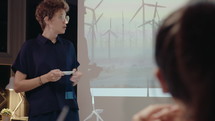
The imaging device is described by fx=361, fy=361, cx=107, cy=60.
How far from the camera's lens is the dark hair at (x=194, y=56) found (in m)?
0.47

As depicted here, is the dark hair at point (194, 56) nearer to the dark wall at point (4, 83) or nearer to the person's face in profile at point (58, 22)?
the person's face in profile at point (58, 22)

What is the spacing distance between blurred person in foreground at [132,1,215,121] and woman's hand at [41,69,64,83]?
166 cm

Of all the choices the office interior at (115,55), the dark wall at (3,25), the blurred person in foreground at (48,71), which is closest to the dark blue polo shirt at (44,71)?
the blurred person in foreground at (48,71)

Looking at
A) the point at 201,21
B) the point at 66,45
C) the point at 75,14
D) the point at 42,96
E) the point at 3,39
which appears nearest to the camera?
the point at 201,21

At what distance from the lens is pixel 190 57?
48 centimetres

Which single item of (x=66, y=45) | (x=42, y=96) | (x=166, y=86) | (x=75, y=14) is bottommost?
(x=42, y=96)

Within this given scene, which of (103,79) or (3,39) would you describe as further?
(3,39)

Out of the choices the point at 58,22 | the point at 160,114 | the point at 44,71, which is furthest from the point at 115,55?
the point at 160,114

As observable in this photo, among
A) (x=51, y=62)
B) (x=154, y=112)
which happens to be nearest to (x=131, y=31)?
(x=51, y=62)

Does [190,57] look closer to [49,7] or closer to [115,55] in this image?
[49,7]

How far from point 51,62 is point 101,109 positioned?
111cm

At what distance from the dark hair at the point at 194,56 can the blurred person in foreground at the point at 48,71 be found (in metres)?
1.69

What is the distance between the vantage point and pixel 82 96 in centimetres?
339

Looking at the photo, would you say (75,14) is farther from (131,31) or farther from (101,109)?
(101,109)
